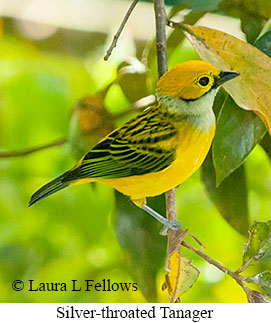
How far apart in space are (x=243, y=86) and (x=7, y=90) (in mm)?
347

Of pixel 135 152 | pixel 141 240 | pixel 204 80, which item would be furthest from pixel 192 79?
pixel 141 240

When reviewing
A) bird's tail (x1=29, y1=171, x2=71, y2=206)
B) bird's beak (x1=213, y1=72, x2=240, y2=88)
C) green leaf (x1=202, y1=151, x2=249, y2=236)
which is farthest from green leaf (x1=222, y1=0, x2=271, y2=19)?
bird's tail (x1=29, y1=171, x2=71, y2=206)

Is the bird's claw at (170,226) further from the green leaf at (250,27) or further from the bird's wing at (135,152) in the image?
the green leaf at (250,27)

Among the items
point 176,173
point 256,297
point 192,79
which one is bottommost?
point 256,297

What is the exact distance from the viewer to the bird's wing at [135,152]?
2.50 feet

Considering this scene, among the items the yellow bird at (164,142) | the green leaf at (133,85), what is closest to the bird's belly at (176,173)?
the yellow bird at (164,142)

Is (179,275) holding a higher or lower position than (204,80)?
lower

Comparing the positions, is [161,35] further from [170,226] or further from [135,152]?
[170,226]

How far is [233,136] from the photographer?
81 centimetres

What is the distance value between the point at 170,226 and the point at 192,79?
22 cm

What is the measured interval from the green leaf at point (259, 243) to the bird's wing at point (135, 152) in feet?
0.58

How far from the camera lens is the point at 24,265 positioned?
2.68 feet
